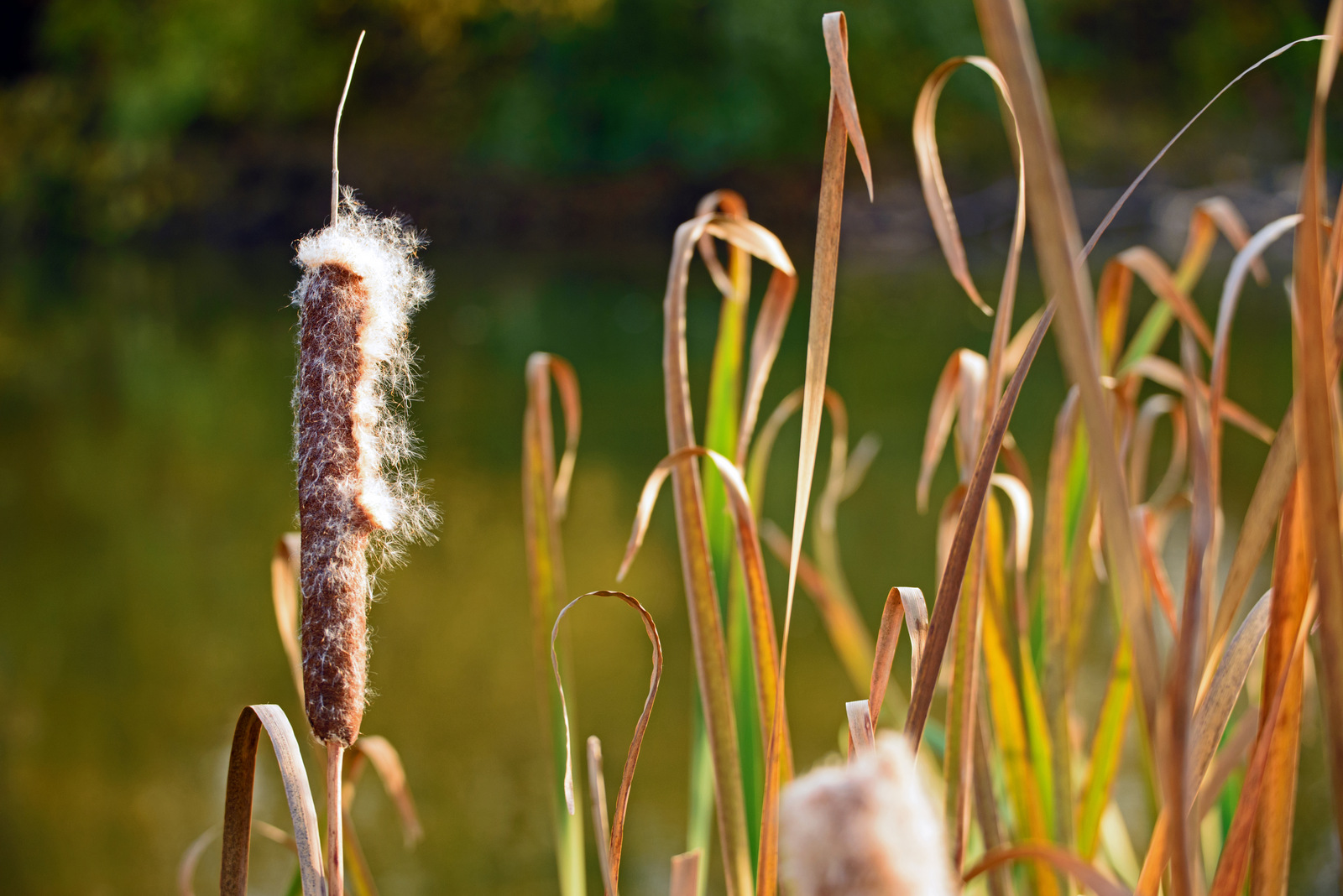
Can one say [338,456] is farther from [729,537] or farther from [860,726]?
[729,537]

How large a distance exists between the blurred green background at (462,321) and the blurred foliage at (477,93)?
33 mm

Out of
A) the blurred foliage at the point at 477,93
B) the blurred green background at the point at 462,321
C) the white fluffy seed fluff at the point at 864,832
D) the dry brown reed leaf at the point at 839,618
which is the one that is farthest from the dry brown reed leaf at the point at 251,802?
the blurred foliage at the point at 477,93

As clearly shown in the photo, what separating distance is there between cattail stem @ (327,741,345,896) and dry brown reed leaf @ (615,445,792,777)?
0.11 m

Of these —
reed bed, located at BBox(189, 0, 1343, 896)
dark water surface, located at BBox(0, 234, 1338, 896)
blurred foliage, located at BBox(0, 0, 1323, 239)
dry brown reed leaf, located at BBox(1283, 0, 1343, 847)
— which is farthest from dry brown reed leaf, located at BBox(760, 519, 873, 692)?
blurred foliage, located at BBox(0, 0, 1323, 239)

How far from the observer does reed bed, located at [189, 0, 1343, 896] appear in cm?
18

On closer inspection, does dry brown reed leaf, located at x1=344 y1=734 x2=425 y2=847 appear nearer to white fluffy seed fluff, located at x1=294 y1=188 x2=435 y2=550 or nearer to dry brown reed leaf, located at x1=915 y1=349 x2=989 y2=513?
white fluffy seed fluff, located at x1=294 y1=188 x2=435 y2=550

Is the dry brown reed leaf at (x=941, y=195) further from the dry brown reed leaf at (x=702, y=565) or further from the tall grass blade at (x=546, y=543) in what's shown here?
the tall grass blade at (x=546, y=543)

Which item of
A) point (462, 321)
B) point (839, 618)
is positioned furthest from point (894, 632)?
point (462, 321)

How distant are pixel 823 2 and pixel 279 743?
908cm

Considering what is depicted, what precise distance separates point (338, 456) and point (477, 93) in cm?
946

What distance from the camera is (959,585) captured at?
31 cm

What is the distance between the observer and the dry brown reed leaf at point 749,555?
0.36 metres

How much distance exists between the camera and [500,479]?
2.93 meters

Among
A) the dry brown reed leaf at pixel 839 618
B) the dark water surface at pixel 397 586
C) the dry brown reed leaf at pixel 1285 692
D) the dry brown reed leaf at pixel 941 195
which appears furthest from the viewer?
the dark water surface at pixel 397 586
